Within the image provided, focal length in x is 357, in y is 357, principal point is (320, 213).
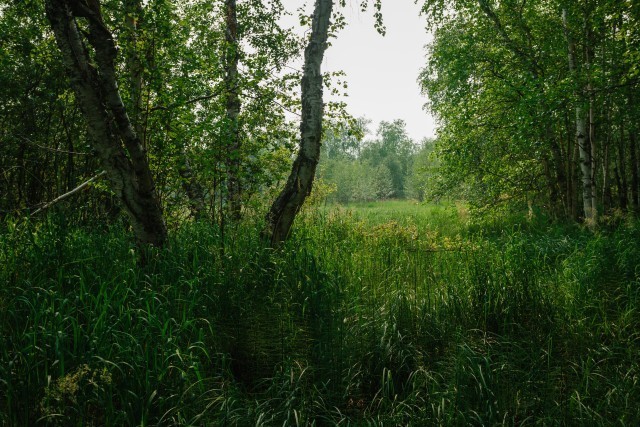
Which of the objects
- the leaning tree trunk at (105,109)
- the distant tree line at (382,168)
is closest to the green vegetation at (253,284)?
the leaning tree trunk at (105,109)

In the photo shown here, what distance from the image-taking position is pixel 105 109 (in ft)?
11.6

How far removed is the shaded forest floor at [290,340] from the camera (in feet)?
7.31

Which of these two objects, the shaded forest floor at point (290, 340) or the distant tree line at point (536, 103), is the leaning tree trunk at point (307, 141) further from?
the distant tree line at point (536, 103)

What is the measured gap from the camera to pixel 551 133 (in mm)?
8922

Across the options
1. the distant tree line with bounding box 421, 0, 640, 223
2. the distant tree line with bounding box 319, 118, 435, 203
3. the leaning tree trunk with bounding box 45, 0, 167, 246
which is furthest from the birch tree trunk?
the distant tree line with bounding box 319, 118, 435, 203

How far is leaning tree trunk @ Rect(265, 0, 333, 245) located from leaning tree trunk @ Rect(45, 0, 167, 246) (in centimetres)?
146

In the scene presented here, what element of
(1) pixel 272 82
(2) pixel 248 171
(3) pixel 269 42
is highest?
(3) pixel 269 42

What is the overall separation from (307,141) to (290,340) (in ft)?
8.87

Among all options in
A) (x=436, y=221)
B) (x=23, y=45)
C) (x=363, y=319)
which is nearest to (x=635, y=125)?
(x=436, y=221)

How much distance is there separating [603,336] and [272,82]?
5.53 m

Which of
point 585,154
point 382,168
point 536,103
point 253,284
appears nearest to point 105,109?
point 253,284

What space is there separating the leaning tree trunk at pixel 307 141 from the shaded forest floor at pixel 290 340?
370 mm

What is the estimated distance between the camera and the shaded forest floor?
7.31 feet

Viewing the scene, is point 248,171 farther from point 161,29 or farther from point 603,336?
point 603,336
